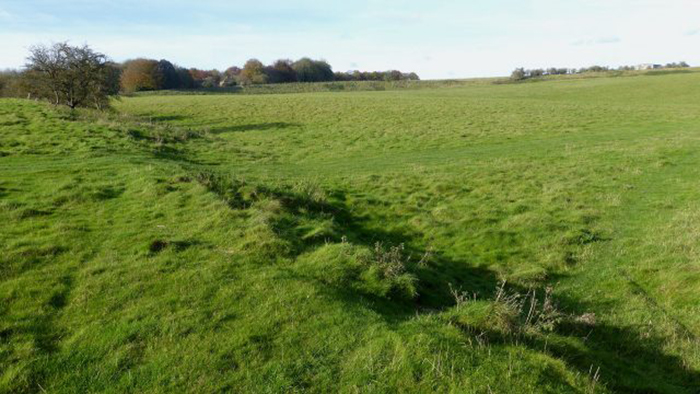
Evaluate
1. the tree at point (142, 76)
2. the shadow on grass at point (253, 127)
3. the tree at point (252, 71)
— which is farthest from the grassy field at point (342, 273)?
the tree at point (252, 71)

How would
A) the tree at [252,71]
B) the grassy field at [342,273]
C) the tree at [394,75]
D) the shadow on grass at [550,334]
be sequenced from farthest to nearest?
the tree at [394,75], the tree at [252,71], the shadow on grass at [550,334], the grassy field at [342,273]

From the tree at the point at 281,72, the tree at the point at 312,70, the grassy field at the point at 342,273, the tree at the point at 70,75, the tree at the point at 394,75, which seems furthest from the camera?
the tree at the point at 394,75

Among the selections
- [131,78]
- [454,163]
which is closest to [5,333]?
[454,163]

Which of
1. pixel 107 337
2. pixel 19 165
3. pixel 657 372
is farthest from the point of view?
pixel 19 165

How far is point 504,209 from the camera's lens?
17.7 meters

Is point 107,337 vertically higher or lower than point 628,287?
higher

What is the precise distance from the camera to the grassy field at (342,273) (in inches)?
266

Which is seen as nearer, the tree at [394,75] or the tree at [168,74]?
the tree at [168,74]

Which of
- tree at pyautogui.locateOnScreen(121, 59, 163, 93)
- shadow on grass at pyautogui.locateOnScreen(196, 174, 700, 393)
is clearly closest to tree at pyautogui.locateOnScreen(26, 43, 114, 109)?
shadow on grass at pyautogui.locateOnScreen(196, 174, 700, 393)

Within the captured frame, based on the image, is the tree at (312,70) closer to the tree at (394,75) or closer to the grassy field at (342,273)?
the tree at (394,75)

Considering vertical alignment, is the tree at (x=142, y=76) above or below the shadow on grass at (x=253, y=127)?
above

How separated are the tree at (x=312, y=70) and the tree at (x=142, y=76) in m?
55.2

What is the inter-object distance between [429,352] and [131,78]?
120 metres

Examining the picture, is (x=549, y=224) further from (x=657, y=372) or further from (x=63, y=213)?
(x=63, y=213)
